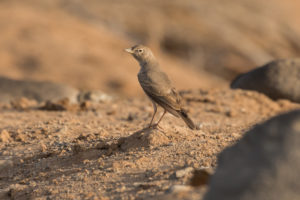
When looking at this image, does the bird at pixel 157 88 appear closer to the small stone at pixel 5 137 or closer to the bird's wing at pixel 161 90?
the bird's wing at pixel 161 90

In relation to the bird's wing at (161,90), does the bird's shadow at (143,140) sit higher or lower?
lower

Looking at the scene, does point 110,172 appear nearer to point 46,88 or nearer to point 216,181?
point 216,181

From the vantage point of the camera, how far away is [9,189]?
4.74 metres

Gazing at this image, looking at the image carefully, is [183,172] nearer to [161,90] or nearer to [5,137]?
[161,90]

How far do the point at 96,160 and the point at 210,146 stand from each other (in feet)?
3.65

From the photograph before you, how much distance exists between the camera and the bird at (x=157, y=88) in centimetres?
548

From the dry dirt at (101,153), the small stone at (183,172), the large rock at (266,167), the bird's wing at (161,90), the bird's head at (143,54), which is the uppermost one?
the large rock at (266,167)

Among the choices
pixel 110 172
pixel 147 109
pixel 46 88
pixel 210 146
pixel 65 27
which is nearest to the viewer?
pixel 110 172

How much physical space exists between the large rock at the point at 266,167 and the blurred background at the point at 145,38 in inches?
545

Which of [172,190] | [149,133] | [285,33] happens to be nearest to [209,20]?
[285,33]

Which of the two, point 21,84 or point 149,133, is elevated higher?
point 149,133

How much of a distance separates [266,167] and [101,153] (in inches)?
108

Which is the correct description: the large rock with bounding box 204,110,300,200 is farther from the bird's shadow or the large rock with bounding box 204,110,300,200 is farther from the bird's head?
the bird's head

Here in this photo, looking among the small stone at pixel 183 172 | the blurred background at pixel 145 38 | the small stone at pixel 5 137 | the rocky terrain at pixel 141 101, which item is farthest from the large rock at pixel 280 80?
the blurred background at pixel 145 38
